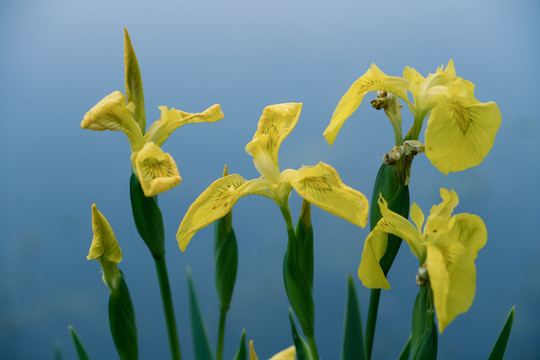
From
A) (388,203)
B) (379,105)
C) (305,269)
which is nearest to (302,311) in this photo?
(305,269)

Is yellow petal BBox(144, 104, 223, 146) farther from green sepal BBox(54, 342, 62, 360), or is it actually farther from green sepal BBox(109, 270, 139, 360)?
green sepal BBox(54, 342, 62, 360)

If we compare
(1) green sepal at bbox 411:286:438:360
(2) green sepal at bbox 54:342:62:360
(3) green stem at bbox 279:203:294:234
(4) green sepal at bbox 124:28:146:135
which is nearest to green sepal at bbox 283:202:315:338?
(3) green stem at bbox 279:203:294:234

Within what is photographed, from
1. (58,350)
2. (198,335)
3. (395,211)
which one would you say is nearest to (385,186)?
(395,211)

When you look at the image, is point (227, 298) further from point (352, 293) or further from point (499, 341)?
point (499, 341)

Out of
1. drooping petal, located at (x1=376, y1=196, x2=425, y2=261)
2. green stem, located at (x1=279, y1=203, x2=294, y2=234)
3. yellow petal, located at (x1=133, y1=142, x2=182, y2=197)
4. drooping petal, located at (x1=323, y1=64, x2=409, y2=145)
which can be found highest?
drooping petal, located at (x1=323, y1=64, x2=409, y2=145)

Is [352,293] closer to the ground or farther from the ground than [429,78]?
closer to the ground
